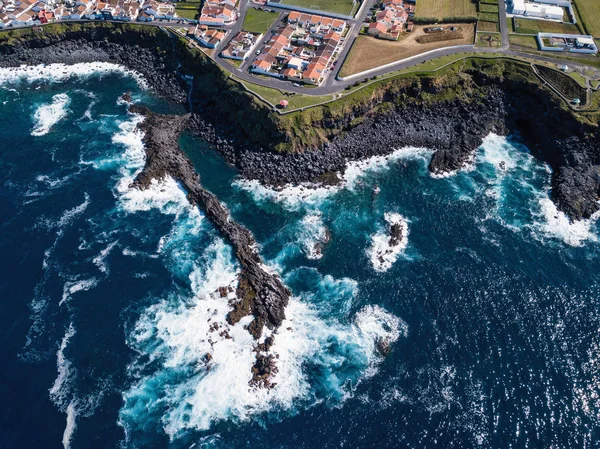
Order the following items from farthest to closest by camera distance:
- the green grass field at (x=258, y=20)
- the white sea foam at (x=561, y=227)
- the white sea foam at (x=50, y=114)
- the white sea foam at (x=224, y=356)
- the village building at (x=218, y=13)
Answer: the village building at (x=218, y=13)
the green grass field at (x=258, y=20)
the white sea foam at (x=50, y=114)
the white sea foam at (x=561, y=227)
the white sea foam at (x=224, y=356)

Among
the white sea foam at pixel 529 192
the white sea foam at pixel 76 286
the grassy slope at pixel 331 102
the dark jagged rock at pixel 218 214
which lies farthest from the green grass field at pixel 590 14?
the white sea foam at pixel 76 286

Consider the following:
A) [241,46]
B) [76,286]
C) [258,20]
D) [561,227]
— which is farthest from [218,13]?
[561,227]

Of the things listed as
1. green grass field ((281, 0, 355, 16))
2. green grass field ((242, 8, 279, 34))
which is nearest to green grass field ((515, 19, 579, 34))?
green grass field ((281, 0, 355, 16))

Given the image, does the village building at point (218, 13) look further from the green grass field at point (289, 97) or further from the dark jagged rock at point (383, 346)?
the dark jagged rock at point (383, 346)

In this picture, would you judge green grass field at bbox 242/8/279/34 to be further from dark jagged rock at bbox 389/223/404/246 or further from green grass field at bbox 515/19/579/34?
dark jagged rock at bbox 389/223/404/246

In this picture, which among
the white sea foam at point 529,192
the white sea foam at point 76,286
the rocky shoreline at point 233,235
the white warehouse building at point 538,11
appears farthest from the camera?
the white warehouse building at point 538,11

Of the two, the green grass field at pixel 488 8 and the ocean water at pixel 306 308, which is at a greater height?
the green grass field at pixel 488 8

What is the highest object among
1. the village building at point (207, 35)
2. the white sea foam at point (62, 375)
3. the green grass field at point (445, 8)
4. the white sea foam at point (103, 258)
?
the green grass field at point (445, 8)

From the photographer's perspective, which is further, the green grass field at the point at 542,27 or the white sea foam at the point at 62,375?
the green grass field at the point at 542,27
